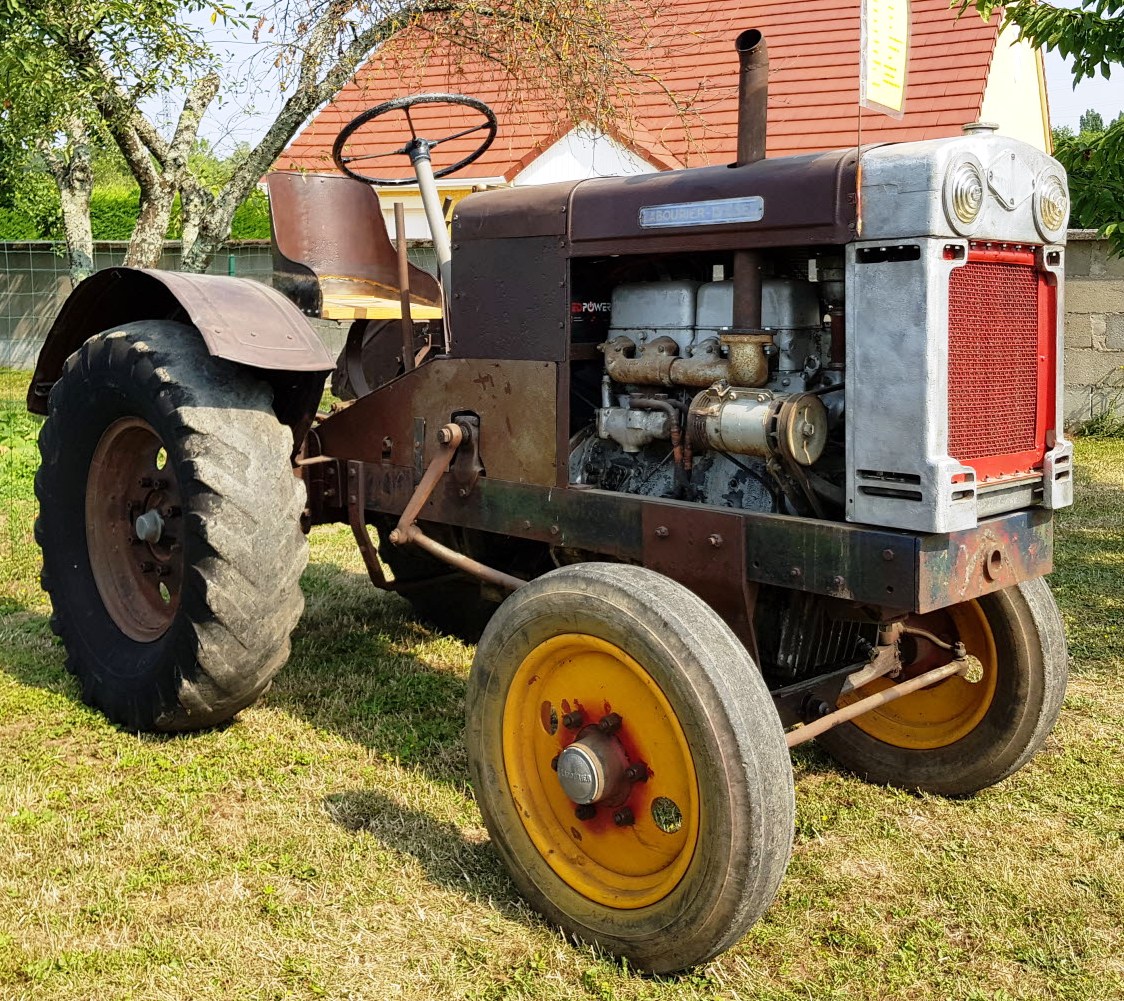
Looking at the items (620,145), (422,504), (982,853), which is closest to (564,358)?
(422,504)

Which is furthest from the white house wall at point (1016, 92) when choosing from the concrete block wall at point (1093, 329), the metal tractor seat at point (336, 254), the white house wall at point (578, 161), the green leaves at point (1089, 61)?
the metal tractor seat at point (336, 254)

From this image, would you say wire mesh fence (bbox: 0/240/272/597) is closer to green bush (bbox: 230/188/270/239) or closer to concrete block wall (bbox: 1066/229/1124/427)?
green bush (bbox: 230/188/270/239)

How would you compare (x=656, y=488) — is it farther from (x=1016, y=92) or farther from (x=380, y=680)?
(x=1016, y=92)

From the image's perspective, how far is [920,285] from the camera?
249 centimetres

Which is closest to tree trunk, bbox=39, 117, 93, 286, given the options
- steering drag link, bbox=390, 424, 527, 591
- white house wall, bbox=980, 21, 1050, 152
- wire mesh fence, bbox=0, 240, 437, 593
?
wire mesh fence, bbox=0, 240, 437, 593

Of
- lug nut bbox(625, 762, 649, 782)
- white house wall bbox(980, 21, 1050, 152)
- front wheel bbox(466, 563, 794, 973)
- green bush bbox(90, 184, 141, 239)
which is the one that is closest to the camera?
front wheel bbox(466, 563, 794, 973)

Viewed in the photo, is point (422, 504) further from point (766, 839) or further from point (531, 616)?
point (766, 839)

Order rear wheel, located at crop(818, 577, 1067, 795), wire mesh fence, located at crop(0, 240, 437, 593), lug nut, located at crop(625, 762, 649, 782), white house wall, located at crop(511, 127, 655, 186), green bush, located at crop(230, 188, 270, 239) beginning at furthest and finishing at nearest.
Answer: green bush, located at crop(230, 188, 270, 239) < white house wall, located at crop(511, 127, 655, 186) < wire mesh fence, located at crop(0, 240, 437, 593) < rear wheel, located at crop(818, 577, 1067, 795) < lug nut, located at crop(625, 762, 649, 782)

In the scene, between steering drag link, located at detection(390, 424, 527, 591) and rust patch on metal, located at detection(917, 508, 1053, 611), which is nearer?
rust patch on metal, located at detection(917, 508, 1053, 611)

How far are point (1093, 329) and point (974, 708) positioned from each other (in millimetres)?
8115

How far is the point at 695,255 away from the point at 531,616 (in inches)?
42.0

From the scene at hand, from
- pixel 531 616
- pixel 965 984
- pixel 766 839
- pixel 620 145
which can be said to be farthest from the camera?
pixel 620 145

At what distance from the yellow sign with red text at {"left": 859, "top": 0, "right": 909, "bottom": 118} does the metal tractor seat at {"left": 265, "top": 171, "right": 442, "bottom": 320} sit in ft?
6.91

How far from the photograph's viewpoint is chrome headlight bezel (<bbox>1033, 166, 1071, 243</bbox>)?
2.73 metres
